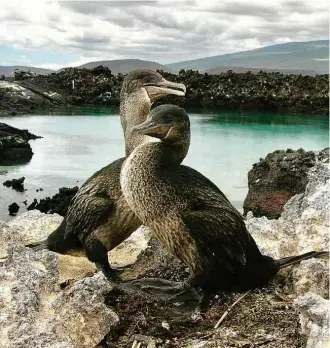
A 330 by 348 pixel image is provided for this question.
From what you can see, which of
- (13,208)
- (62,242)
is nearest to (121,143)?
(13,208)

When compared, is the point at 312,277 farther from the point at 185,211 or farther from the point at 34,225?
the point at 34,225

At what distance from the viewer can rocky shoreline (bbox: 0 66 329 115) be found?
24.2 m

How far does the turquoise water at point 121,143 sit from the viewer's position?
1688 centimetres

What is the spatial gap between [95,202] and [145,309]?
34.1 inches

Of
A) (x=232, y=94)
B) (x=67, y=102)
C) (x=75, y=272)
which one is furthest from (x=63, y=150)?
(x=75, y=272)

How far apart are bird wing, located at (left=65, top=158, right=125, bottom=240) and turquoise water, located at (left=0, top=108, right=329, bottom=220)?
8.87 metres

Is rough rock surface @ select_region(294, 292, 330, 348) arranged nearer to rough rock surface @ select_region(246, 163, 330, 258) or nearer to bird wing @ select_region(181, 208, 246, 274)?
bird wing @ select_region(181, 208, 246, 274)

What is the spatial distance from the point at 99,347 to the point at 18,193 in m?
12.3

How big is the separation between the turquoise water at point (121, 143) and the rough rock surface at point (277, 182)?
2324 mm

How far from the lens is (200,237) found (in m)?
3.56

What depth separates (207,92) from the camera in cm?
2394

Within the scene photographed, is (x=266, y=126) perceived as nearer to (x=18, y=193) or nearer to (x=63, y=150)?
(x=63, y=150)

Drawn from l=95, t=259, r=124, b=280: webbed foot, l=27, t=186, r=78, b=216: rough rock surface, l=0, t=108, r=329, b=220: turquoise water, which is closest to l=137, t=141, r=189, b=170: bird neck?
l=95, t=259, r=124, b=280: webbed foot

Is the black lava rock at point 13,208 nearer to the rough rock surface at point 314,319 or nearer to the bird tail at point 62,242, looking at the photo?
the bird tail at point 62,242
